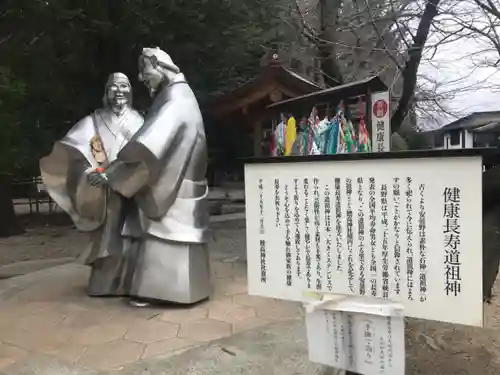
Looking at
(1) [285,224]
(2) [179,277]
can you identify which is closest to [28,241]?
(2) [179,277]

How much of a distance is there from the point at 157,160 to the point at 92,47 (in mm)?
5492

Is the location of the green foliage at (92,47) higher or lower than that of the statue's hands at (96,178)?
higher

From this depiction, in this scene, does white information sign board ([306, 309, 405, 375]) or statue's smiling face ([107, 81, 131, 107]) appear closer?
white information sign board ([306, 309, 405, 375])

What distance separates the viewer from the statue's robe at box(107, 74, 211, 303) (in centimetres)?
430

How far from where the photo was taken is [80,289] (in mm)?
5457

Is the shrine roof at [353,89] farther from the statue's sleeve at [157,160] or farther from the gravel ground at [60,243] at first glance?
the gravel ground at [60,243]

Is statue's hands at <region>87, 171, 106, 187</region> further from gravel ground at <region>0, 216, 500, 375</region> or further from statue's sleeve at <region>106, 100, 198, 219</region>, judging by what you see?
gravel ground at <region>0, 216, 500, 375</region>

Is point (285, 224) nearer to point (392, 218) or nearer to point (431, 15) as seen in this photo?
point (392, 218)

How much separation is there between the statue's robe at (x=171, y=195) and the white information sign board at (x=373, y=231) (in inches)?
72.4

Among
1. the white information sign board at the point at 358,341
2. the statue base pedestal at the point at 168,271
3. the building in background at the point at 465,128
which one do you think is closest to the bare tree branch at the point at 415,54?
the building in background at the point at 465,128

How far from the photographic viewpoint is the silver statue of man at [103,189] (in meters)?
4.78

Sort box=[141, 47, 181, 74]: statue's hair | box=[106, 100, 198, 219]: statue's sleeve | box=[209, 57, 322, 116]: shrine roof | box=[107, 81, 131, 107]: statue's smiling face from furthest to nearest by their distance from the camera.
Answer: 1. box=[209, 57, 322, 116]: shrine roof
2. box=[107, 81, 131, 107]: statue's smiling face
3. box=[141, 47, 181, 74]: statue's hair
4. box=[106, 100, 198, 219]: statue's sleeve

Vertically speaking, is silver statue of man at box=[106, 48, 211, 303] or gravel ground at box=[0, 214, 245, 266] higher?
silver statue of man at box=[106, 48, 211, 303]

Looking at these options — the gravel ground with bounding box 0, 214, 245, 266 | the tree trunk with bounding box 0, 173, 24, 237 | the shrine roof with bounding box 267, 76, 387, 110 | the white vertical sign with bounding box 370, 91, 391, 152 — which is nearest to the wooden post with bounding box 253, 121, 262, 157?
the gravel ground with bounding box 0, 214, 245, 266
